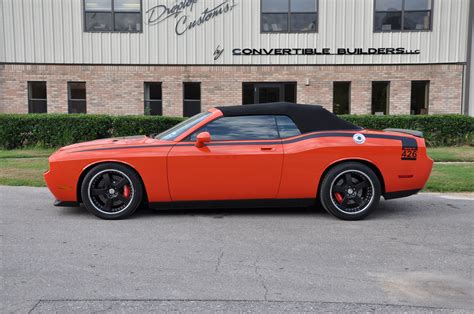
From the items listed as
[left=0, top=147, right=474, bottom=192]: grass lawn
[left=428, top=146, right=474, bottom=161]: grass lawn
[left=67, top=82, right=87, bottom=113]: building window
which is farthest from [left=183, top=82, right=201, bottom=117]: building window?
[left=428, top=146, right=474, bottom=161]: grass lawn

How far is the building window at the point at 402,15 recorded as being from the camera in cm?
1703

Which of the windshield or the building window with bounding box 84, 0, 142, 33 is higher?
the building window with bounding box 84, 0, 142, 33

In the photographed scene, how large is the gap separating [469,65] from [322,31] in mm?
5622

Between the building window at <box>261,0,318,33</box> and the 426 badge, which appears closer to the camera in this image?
the 426 badge

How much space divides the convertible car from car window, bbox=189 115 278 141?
0.04ft

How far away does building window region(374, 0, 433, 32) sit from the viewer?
1703cm

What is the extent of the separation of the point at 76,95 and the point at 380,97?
11.8 metres

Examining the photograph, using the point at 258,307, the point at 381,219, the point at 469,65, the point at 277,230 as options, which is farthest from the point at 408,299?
the point at 469,65

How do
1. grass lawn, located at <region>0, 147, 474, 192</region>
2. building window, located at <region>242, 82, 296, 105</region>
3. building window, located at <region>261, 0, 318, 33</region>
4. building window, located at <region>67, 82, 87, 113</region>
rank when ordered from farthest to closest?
building window, located at <region>67, 82, 87, 113</region>, building window, located at <region>242, 82, 296, 105</region>, building window, located at <region>261, 0, 318, 33</region>, grass lawn, located at <region>0, 147, 474, 192</region>

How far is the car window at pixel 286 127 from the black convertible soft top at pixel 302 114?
0.16 ft

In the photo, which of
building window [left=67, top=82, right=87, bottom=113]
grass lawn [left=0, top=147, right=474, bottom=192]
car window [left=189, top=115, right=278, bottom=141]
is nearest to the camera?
car window [left=189, top=115, right=278, bottom=141]

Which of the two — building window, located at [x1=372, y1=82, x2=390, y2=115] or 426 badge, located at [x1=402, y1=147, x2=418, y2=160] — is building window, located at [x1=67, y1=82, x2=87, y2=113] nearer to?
building window, located at [x1=372, y1=82, x2=390, y2=115]

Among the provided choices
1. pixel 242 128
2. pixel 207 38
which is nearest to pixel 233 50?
pixel 207 38

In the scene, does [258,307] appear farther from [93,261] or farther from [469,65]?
[469,65]
